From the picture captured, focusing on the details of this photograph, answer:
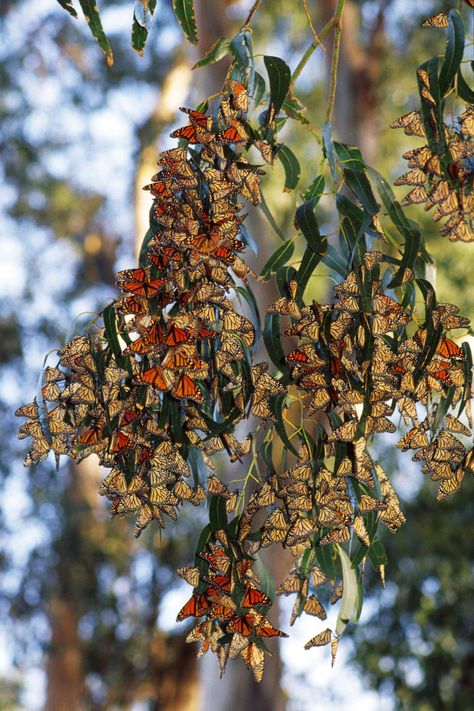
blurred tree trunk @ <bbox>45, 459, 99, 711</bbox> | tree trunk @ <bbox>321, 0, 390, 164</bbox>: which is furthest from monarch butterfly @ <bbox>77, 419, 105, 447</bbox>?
blurred tree trunk @ <bbox>45, 459, 99, 711</bbox>

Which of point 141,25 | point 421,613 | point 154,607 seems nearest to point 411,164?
point 141,25

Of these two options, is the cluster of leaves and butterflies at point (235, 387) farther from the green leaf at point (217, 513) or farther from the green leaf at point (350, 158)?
the green leaf at point (350, 158)

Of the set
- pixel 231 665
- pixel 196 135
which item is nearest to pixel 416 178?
pixel 196 135

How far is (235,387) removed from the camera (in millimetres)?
1260

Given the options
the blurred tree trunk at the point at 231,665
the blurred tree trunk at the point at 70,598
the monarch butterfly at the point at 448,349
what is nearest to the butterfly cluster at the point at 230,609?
the monarch butterfly at the point at 448,349

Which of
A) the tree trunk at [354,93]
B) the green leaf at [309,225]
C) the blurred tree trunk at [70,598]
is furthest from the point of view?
the blurred tree trunk at [70,598]

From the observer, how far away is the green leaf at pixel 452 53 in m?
1.22

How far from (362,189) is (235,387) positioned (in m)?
0.34

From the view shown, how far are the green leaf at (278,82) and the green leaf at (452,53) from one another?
7.9 inches

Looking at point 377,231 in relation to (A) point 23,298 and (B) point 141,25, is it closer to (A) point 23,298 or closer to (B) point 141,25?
(B) point 141,25

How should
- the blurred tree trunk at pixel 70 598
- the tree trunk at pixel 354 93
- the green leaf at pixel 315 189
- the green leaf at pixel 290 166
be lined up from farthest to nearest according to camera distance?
the blurred tree trunk at pixel 70 598 → the tree trunk at pixel 354 93 → the green leaf at pixel 290 166 → the green leaf at pixel 315 189

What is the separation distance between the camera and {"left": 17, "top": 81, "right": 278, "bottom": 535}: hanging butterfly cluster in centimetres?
115

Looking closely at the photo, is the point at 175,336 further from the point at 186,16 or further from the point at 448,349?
the point at 186,16

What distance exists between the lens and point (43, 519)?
7156 mm
